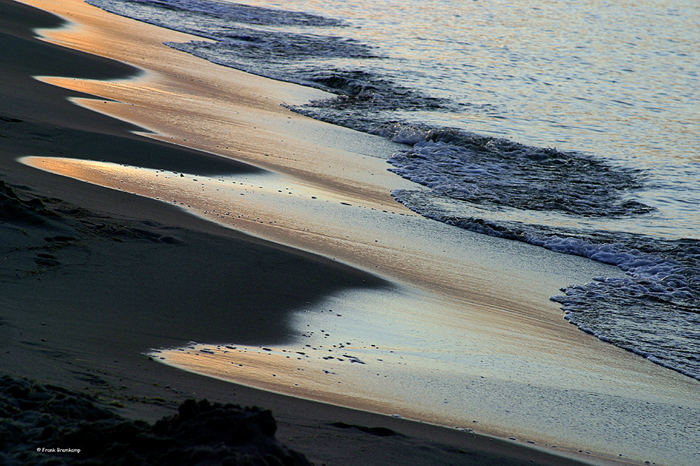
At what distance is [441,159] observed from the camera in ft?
34.2

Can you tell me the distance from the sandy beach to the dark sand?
1 centimetres

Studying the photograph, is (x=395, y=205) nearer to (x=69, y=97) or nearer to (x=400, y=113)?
(x=69, y=97)

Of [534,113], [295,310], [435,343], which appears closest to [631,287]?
[435,343]

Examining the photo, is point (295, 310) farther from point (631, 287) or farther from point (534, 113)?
point (534, 113)

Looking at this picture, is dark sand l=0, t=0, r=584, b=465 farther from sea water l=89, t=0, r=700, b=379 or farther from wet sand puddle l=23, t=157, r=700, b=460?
sea water l=89, t=0, r=700, b=379

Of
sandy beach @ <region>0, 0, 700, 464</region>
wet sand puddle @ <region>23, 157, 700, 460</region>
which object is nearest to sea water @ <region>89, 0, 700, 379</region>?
wet sand puddle @ <region>23, 157, 700, 460</region>

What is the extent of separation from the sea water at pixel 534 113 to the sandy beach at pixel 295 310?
0.67m

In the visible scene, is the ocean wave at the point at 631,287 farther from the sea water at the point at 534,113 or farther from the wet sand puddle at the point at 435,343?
the wet sand puddle at the point at 435,343

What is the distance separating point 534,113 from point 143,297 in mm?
10728

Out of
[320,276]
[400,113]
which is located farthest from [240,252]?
[400,113]

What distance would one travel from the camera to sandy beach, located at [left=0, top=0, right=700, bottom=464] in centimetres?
339

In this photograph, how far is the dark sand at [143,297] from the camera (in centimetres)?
314

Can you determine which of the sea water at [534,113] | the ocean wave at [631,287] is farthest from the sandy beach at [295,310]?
the sea water at [534,113]

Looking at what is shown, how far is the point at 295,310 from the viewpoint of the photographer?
4805 millimetres
